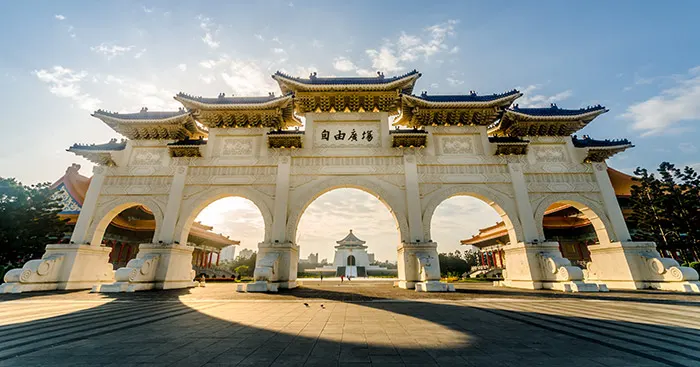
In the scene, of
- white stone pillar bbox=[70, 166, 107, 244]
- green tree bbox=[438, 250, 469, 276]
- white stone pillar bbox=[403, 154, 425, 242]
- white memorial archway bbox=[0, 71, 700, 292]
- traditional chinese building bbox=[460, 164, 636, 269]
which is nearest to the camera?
white memorial archway bbox=[0, 71, 700, 292]

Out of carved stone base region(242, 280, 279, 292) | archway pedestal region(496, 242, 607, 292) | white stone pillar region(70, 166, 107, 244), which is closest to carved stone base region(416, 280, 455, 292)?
archway pedestal region(496, 242, 607, 292)

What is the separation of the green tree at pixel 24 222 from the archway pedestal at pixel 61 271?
12.3ft

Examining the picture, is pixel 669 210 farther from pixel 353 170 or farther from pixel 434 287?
pixel 353 170

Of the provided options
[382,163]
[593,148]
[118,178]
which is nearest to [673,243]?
[593,148]

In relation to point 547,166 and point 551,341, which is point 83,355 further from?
point 547,166

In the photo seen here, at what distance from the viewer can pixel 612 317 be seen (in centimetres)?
498

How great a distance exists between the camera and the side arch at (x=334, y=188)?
12.0 metres

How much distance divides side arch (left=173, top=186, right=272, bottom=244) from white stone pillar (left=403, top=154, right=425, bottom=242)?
624cm

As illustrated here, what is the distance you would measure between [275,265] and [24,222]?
13.8 m

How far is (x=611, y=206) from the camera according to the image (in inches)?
480

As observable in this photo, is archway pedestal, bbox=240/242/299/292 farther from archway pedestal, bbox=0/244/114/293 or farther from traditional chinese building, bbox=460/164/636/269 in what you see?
traditional chinese building, bbox=460/164/636/269

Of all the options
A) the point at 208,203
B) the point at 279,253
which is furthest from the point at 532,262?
the point at 208,203

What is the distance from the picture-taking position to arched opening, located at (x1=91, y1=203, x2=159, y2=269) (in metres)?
19.3

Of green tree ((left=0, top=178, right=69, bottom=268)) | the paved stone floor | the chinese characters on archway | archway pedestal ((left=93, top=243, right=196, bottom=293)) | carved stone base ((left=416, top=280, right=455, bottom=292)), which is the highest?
the chinese characters on archway
